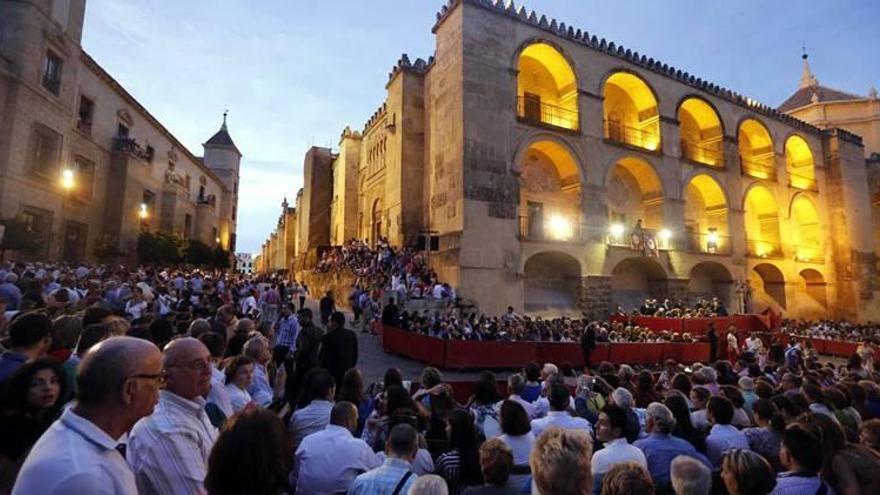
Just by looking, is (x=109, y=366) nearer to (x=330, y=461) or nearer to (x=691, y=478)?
(x=330, y=461)

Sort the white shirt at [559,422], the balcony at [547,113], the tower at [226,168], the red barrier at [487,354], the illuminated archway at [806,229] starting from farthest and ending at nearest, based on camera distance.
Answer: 1. the tower at [226,168]
2. the illuminated archway at [806,229]
3. the balcony at [547,113]
4. the red barrier at [487,354]
5. the white shirt at [559,422]

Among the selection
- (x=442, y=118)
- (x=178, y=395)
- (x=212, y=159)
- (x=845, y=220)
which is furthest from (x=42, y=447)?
(x=212, y=159)

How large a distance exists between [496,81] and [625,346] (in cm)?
1208

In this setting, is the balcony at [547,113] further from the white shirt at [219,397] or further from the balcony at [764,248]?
the white shirt at [219,397]

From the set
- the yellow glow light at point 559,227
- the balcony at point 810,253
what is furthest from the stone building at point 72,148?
the balcony at point 810,253

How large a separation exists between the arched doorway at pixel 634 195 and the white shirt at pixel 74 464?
77.6 feet

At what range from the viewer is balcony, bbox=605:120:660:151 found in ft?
77.9

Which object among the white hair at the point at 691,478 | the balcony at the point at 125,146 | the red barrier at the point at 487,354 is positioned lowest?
the red barrier at the point at 487,354

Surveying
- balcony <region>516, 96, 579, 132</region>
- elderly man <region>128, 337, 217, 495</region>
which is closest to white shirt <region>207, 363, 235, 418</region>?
elderly man <region>128, 337, 217, 495</region>

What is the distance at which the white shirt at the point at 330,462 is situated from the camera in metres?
3.00

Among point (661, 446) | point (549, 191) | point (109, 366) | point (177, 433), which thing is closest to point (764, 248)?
point (549, 191)

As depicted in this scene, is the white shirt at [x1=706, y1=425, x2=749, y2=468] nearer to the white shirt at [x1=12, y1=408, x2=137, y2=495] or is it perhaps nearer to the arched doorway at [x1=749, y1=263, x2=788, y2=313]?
the white shirt at [x1=12, y1=408, x2=137, y2=495]

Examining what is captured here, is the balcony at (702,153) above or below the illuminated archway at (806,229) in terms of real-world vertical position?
above

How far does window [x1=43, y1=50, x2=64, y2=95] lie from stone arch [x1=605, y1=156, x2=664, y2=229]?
25.1 meters
